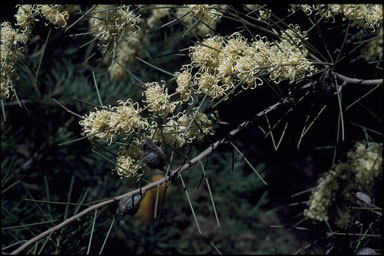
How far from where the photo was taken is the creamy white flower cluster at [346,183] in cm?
64

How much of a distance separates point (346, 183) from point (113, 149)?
546mm

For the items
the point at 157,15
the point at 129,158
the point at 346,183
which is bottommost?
the point at 346,183

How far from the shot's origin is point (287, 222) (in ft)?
6.23

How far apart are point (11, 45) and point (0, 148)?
0.51m

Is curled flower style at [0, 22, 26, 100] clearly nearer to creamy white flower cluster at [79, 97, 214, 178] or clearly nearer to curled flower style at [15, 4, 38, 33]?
curled flower style at [15, 4, 38, 33]

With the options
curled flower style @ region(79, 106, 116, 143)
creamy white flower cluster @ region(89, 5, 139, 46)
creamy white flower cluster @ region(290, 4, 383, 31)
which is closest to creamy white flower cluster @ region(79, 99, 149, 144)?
curled flower style @ region(79, 106, 116, 143)

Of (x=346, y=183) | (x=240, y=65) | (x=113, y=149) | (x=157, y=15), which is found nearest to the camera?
(x=240, y=65)

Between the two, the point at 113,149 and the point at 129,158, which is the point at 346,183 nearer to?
the point at 129,158

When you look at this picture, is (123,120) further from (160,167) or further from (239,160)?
(239,160)

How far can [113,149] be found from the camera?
0.99 meters

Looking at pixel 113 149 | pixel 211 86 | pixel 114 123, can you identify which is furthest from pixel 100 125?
pixel 113 149

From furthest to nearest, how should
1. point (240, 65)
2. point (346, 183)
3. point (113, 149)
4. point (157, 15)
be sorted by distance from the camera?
point (113, 149), point (157, 15), point (346, 183), point (240, 65)

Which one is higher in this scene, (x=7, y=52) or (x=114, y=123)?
(x=7, y=52)
